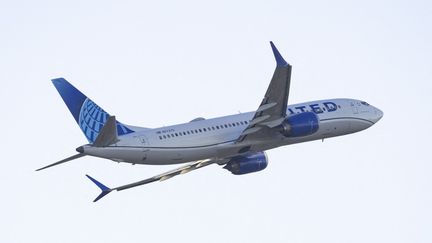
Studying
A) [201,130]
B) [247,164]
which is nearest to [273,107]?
[201,130]

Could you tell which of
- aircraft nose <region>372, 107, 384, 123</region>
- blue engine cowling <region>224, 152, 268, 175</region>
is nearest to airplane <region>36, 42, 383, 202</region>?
blue engine cowling <region>224, 152, 268, 175</region>

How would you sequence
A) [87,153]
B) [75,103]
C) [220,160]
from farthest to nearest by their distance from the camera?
[220,160] → [75,103] → [87,153]

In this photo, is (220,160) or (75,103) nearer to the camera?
(75,103)

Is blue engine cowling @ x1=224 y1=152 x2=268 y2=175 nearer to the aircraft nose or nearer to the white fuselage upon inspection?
the white fuselage

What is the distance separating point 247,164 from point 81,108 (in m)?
13.2

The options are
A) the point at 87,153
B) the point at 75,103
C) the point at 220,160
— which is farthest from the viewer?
the point at 220,160

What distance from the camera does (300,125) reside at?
227 ft

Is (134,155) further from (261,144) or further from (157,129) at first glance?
(261,144)

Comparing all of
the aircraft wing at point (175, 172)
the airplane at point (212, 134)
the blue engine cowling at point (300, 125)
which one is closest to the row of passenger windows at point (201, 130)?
the airplane at point (212, 134)

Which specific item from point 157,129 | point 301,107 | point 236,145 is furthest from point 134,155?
point 301,107

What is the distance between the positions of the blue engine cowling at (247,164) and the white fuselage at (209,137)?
2011 mm

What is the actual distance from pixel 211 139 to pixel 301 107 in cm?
867

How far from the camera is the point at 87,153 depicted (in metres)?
63.3

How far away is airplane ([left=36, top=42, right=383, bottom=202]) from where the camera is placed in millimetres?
64875
